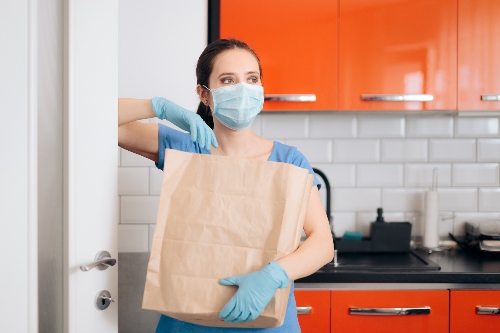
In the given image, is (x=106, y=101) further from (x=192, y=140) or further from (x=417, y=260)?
(x=417, y=260)

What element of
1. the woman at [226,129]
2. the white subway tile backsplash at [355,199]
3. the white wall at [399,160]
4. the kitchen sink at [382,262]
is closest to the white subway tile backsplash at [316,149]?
the white wall at [399,160]

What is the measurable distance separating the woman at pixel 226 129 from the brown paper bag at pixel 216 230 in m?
0.11

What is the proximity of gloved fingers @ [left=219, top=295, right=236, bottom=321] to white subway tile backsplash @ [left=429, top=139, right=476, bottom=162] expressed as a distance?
1.52 metres

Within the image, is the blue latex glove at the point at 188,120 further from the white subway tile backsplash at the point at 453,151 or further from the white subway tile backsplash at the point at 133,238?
the white subway tile backsplash at the point at 453,151

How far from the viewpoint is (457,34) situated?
75.3 inches

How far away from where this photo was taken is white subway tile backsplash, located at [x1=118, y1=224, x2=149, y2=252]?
1854mm

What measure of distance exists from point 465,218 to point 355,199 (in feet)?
1.57

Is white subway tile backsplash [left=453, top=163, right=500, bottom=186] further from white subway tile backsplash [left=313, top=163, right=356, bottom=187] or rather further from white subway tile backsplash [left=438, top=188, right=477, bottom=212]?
white subway tile backsplash [left=313, top=163, right=356, bottom=187]

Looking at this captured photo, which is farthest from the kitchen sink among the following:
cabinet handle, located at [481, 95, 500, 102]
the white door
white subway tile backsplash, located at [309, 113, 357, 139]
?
the white door

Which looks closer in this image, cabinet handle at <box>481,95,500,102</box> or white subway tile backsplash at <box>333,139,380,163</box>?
cabinet handle at <box>481,95,500,102</box>

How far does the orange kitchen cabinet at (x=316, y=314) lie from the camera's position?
5.70 ft

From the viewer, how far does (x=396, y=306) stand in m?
1.72

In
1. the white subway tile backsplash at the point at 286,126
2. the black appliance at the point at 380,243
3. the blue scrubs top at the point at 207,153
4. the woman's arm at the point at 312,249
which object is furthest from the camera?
the white subway tile backsplash at the point at 286,126

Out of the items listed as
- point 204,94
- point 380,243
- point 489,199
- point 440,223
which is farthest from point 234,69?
point 489,199
